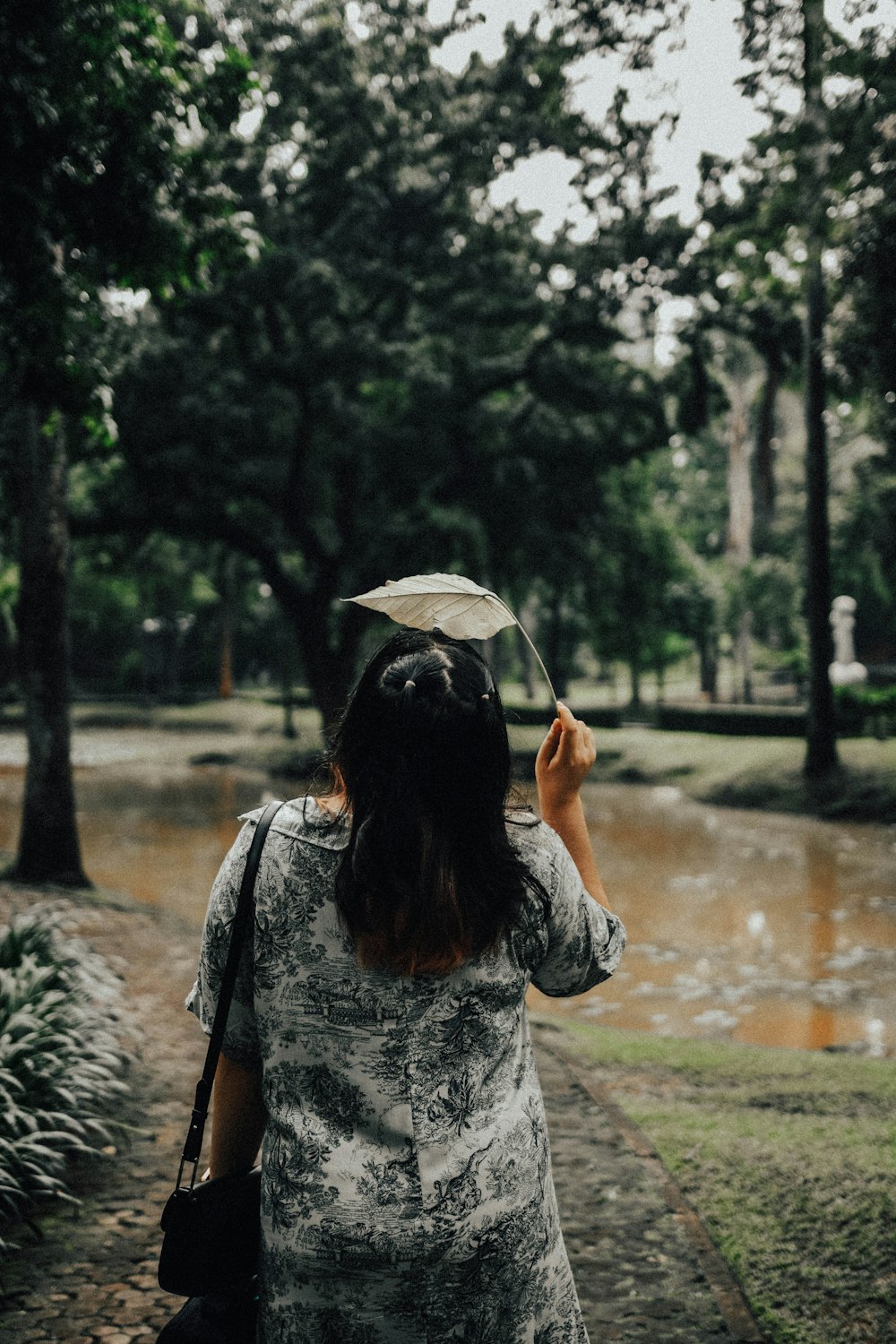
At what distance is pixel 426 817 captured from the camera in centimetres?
156

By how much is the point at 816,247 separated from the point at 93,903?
994 cm

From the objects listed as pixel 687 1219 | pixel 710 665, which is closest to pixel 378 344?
pixel 687 1219

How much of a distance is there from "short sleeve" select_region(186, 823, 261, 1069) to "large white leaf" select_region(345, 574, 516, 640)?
1.29 feet

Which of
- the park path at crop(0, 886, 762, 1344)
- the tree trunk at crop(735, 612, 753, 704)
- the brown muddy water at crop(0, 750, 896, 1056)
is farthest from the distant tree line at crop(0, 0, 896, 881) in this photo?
the tree trunk at crop(735, 612, 753, 704)

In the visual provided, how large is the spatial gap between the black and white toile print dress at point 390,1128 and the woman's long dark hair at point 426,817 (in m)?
0.05

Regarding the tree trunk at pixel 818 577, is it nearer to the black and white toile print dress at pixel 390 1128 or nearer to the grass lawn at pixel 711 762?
the grass lawn at pixel 711 762

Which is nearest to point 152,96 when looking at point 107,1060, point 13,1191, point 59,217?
point 59,217

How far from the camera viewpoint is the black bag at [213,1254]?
1662mm

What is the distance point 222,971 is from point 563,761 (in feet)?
2.04

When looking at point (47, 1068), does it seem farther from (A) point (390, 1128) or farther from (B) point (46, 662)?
(B) point (46, 662)

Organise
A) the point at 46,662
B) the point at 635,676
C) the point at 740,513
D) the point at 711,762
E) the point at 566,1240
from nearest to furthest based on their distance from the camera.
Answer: the point at 566,1240 < the point at 46,662 < the point at 711,762 < the point at 635,676 < the point at 740,513

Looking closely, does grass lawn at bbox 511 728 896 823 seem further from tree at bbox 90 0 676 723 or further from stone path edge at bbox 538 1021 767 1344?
stone path edge at bbox 538 1021 767 1344

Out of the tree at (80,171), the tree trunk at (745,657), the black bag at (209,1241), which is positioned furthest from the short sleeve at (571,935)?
the tree trunk at (745,657)

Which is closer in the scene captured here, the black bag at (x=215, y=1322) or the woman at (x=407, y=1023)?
the woman at (x=407, y=1023)
